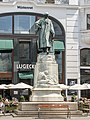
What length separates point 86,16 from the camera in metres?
50.5

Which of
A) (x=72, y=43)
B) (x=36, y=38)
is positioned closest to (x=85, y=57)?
(x=72, y=43)

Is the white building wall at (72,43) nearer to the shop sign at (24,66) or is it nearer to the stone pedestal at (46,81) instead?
the shop sign at (24,66)

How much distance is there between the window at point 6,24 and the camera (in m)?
48.6

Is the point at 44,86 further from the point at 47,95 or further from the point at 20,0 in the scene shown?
the point at 20,0

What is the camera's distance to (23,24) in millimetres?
48906

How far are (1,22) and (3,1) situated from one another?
2.26 metres

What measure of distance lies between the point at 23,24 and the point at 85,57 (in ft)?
26.1

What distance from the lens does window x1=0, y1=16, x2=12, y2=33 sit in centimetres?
4859

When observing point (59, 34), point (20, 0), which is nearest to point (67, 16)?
point (59, 34)

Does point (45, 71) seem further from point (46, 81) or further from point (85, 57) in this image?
point (85, 57)

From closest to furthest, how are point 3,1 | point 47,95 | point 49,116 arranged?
1. point 49,116
2. point 47,95
3. point 3,1

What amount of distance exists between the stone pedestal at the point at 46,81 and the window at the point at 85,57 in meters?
21.2

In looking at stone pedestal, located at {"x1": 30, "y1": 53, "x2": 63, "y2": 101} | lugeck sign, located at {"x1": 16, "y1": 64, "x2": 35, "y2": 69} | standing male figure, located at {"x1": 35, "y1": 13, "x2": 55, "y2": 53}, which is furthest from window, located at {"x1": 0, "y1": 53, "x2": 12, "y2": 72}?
stone pedestal, located at {"x1": 30, "y1": 53, "x2": 63, "y2": 101}

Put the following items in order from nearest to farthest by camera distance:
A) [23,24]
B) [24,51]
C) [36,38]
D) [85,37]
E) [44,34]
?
[44,34] < [36,38] < [23,24] < [24,51] < [85,37]
